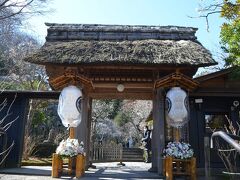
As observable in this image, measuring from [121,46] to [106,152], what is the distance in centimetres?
940

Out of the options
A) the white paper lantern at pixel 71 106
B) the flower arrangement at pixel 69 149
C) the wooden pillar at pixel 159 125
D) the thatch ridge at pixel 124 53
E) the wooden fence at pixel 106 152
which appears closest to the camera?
the flower arrangement at pixel 69 149

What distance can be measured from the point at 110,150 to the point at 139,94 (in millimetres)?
8087

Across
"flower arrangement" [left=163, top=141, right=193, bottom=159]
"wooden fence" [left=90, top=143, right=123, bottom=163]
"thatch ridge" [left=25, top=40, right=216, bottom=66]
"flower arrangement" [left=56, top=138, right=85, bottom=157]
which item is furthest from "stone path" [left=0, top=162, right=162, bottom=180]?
"wooden fence" [left=90, top=143, right=123, bottom=163]

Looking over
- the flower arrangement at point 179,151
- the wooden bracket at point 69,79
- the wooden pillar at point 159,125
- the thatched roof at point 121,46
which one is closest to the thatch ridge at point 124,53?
the thatched roof at point 121,46

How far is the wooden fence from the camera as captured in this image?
1636 centimetres

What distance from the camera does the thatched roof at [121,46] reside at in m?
8.38

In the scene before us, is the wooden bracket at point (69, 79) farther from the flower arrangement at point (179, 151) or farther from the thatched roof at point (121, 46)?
the flower arrangement at point (179, 151)

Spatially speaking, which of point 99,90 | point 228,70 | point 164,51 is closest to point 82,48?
point 99,90

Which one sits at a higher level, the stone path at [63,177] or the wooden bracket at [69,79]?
the wooden bracket at [69,79]

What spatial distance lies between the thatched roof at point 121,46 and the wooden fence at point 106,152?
295 inches

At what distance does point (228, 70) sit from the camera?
32.6ft

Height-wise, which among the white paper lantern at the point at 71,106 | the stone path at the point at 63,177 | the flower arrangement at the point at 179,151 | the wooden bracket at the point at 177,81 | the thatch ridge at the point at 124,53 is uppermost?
the thatch ridge at the point at 124,53

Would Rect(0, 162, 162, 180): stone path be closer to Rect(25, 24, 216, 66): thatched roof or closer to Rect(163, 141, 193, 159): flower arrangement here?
Rect(163, 141, 193, 159): flower arrangement

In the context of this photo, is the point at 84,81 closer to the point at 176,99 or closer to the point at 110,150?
the point at 176,99
